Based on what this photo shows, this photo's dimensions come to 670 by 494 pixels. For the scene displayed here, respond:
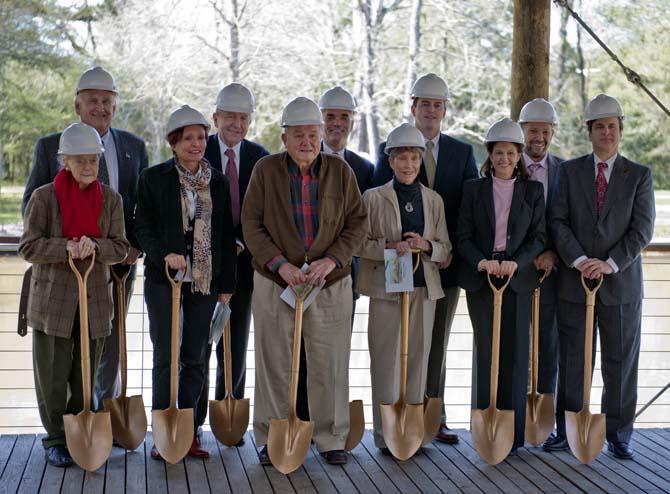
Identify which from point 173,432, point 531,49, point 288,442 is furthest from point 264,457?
point 531,49

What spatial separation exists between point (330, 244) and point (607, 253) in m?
1.28

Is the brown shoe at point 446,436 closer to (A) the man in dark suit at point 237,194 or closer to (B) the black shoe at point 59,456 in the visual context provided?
(A) the man in dark suit at point 237,194

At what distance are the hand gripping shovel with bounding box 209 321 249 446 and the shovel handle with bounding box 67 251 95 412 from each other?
613mm

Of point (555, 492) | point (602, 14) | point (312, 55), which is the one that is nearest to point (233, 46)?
point (312, 55)

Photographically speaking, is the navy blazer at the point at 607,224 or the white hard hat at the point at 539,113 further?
the white hard hat at the point at 539,113

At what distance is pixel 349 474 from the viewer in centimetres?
425

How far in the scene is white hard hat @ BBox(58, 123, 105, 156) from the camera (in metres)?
4.04

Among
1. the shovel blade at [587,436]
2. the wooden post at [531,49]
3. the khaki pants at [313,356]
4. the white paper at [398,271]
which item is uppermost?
the wooden post at [531,49]

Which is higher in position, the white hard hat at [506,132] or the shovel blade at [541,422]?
the white hard hat at [506,132]

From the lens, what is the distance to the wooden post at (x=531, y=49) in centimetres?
520

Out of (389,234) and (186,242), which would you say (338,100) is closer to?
(389,234)

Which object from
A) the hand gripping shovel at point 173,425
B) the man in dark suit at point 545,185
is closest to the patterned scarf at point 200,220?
the hand gripping shovel at point 173,425

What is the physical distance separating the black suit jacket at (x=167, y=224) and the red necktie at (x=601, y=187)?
5.56 feet

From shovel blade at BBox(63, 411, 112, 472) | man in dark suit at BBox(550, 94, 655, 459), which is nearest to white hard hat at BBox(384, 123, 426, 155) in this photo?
man in dark suit at BBox(550, 94, 655, 459)
